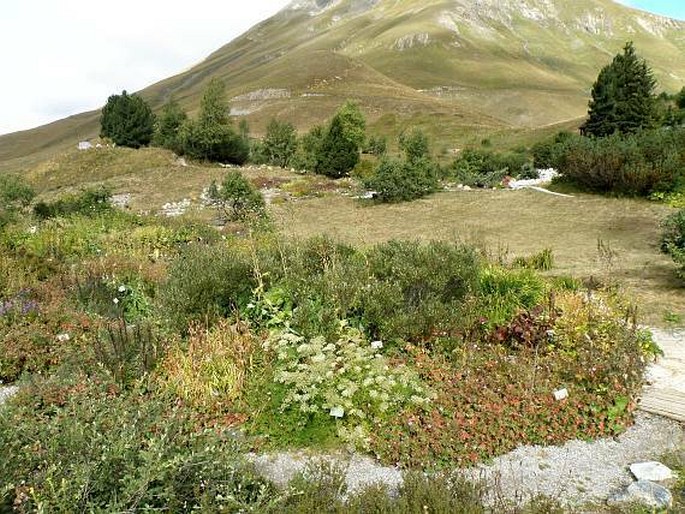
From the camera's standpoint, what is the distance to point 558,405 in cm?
504

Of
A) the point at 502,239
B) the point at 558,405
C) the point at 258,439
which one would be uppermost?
the point at 258,439

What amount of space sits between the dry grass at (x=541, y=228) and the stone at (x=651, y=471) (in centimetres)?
342

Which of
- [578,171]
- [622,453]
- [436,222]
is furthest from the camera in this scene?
[578,171]

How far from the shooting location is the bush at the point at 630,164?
1576cm

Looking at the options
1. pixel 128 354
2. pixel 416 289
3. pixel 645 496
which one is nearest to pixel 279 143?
pixel 416 289

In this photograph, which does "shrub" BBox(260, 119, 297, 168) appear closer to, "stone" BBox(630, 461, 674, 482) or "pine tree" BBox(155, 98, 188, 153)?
"pine tree" BBox(155, 98, 188, 153)

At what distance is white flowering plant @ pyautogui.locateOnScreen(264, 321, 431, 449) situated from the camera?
489cm

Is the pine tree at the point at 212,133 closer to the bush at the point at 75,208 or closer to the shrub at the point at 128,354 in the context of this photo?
the bush at the point at 75,208

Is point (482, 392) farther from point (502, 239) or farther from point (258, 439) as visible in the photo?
point (502, 239)

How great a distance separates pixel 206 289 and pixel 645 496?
4949mm

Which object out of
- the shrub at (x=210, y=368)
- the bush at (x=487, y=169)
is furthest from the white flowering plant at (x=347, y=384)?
the bush at (x=487, y=169)

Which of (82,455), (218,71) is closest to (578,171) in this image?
(82,455)

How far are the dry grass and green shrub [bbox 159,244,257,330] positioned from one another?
2066 millimetres

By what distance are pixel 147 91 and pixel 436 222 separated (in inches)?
6800
